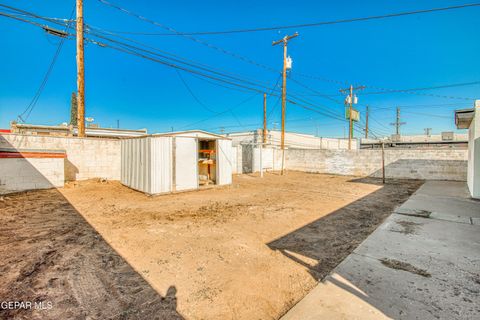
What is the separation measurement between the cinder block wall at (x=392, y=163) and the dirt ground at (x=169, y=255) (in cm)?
886

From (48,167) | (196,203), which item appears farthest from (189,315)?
(48,167)

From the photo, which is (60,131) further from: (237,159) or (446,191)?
(446,191)

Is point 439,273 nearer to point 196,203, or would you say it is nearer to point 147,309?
point 147,309

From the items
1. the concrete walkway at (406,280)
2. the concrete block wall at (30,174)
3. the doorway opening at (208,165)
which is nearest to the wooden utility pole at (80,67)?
the concrete block wall at (30,174)

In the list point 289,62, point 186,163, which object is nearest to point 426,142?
point 289,62

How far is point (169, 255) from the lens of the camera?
10.9 feet

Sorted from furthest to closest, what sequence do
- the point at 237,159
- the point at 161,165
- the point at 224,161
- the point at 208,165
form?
the point at 237,159 < the point at 208,165 < the point at 224,161 < the point at 161,165

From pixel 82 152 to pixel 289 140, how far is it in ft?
85.5

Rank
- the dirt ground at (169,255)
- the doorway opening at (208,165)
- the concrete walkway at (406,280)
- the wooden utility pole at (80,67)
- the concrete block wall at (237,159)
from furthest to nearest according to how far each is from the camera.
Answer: the concrete block wall at (237,159), the doorway opening at (208,165), the wooden utility pole at (80,67), the dirt ground at (169,255), the concrete walkway at (406,280)

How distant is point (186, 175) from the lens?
855cm

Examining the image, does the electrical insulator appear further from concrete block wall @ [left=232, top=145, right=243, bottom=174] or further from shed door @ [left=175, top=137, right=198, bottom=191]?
shed door @ [left=175, top=137, right=198, bottom=191]

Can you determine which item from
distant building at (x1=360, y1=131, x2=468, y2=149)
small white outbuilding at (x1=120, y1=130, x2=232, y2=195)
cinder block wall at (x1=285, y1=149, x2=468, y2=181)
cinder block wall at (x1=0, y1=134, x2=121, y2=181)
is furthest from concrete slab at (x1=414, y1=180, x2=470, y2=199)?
distant building at (x1=360, y1=131, x2=468, y2=149)

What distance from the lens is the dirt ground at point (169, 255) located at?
7.34ft

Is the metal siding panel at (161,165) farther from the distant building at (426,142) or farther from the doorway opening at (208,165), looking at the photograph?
the distant building at (426,142)
